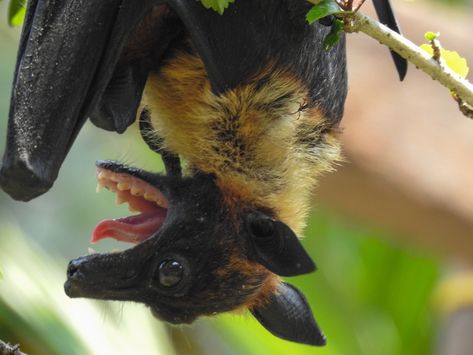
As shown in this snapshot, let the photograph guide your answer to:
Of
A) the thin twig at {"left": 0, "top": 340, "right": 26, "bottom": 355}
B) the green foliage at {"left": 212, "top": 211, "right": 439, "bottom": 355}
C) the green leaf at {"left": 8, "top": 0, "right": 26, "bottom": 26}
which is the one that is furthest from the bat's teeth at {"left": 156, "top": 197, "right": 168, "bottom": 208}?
the green foliage at {"left": 212, "top": 211, "right": 439, "bottom": 355}

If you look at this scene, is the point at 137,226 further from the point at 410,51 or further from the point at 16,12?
the point at 410,51

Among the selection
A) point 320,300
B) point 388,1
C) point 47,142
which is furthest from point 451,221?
point 47,142

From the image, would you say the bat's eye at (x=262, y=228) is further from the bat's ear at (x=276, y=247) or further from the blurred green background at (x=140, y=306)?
the blurred green background at (x=140, y=306)

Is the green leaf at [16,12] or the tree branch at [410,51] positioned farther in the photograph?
the green leaf at [16,12]

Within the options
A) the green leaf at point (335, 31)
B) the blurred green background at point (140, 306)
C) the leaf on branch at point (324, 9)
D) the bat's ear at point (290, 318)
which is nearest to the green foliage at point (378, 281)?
the blurred green background at point (140, 306)

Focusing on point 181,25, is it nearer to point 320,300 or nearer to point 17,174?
point 17,174

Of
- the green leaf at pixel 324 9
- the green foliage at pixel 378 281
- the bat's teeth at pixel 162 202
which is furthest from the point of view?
the green foliage at pixel 378 281

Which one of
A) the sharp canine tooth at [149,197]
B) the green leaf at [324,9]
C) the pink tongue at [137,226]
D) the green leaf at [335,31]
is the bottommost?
the pink tongue at [137,226]
